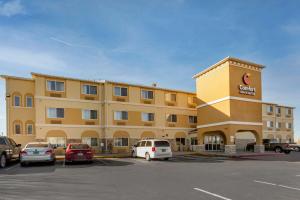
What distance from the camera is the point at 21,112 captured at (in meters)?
29.7

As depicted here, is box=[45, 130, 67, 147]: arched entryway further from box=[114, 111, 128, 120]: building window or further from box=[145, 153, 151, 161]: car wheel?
box=[145, 153, 151, 161]: car wheel

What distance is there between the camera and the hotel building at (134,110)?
1190 inches

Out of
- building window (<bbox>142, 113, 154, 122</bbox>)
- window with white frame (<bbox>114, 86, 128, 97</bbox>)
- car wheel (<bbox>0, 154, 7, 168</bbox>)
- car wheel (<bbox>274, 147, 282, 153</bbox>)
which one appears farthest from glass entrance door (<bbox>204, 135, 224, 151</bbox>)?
car wheel (<bbox>0, 154, 7, 168</bbox>)

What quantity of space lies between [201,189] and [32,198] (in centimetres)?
546

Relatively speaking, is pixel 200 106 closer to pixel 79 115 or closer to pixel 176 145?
pixel 176 145

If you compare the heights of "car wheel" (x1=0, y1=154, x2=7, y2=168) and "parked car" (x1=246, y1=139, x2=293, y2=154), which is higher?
"car wheel" (x1=0, y1=154, x2=7, y2=168)

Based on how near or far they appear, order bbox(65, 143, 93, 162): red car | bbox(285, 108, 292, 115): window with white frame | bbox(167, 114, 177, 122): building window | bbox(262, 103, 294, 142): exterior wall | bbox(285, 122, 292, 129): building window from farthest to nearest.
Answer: bbox(285, 108, 292, 115): window with white frame
bbox(285, 122, 292, 129): building window
bbox(262, 103, 294, 142): exterior wall
bbox(167, 114, 177, 122): building window
bbox(65, 143, 93, 162): red car

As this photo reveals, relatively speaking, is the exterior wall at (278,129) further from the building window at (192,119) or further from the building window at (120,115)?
the building window at (120,115)

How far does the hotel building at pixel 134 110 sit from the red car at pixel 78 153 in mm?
12227

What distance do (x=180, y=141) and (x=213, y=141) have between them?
15.0 feet

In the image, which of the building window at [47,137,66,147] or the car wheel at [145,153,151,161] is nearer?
the car wheel at [145,153,151,161]

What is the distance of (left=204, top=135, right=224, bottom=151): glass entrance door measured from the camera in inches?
1506

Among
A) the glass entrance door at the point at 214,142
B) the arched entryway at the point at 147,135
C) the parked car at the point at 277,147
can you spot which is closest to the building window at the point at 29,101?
the arched entryway at the point at 147,135

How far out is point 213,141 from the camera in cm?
3928
